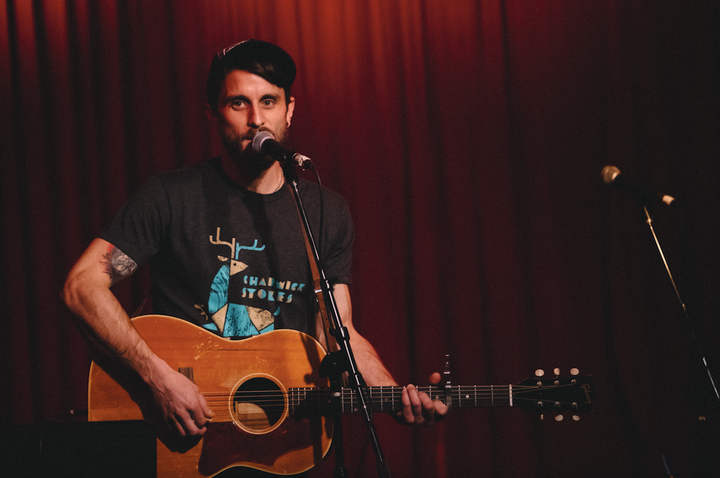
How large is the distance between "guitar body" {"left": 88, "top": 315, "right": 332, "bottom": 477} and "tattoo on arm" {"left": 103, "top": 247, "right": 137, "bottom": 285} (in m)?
0.19

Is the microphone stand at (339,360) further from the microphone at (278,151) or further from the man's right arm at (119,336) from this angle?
the man's right arm at (119,336)

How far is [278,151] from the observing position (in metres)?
1.71

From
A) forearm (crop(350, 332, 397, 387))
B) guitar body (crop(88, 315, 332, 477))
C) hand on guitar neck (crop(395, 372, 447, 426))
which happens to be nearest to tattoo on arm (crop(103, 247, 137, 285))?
guitar body (crop(88, 315, 332, 477))

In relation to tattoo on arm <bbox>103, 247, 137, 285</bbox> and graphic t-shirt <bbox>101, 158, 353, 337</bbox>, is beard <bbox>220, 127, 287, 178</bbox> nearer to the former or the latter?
graphic t-shirt <bbox>101, 158, 353, 337</bbox>

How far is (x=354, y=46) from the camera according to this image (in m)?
3.57

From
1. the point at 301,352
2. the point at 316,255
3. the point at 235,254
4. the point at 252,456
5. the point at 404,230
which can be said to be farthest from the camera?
the point at 404,230

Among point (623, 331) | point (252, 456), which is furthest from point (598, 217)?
point (252, 456)

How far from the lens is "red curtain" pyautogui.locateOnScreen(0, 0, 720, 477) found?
3336 mm

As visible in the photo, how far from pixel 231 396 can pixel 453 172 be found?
7.12 feet

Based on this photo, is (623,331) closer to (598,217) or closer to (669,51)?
(598,217)

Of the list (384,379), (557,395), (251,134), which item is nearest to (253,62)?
(251,134)

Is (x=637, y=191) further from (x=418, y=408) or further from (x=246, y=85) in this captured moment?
(x=246, y=85)

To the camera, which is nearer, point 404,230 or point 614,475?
point 614,475

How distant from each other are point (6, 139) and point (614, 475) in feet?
15.0
